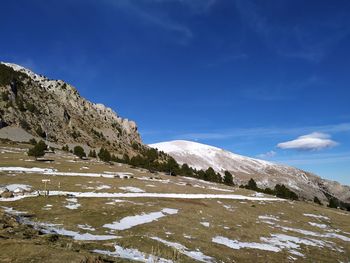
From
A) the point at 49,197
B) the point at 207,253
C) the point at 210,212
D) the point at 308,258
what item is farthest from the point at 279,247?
the point at 49,197

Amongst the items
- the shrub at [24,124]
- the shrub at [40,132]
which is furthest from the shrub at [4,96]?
the shrub at [40,132]

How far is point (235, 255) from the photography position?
98.4 feet

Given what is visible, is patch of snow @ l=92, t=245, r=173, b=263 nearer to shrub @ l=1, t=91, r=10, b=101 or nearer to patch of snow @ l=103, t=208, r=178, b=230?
patch of snow @ l=103, t=208, r=178, b=230

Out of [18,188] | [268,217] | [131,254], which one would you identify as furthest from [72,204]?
[268,217]

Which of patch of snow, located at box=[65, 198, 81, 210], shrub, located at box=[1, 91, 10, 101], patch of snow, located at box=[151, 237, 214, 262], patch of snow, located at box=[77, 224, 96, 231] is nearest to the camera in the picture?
patch of snow, located at box=[151, 237, 214, 262]

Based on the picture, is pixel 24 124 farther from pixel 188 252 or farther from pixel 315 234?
pixel 188 252

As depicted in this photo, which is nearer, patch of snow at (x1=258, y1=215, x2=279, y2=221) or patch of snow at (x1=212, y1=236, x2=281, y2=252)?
patch of snow at (x1=212, y1=236, x2=281, y2=252)

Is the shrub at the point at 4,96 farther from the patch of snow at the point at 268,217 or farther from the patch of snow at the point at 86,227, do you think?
→ the patch of snow at the point at 86,227

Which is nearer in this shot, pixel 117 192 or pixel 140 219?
pixel 140 219

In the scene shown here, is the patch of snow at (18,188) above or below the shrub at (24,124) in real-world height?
below

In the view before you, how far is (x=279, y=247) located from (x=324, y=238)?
12.9 m

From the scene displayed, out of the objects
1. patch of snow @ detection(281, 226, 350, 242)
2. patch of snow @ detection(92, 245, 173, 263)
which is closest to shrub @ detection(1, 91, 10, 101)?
patch of snow @ detection(281, 226, 350, 242)

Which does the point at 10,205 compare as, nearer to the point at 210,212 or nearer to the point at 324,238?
the point at 210,212

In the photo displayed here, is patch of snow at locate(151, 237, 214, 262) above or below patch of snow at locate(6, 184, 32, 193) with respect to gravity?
below
